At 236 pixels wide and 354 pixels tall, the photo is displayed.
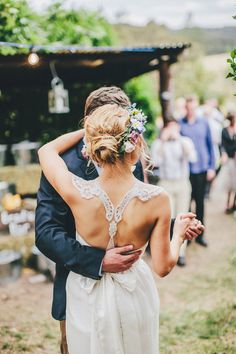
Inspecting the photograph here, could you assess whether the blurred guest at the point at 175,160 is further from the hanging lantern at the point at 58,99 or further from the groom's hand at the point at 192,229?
the groom's hand at the point at 192,229

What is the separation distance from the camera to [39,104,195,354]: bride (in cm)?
218

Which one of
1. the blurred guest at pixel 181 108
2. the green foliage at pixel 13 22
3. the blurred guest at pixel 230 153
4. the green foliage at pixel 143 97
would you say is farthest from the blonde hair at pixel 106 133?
the green foliage at pixel 143 97

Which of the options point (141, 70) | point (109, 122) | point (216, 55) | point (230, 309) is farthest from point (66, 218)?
point (216, 55)

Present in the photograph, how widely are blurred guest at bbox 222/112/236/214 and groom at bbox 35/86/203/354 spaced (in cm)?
669

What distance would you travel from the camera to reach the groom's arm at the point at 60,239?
2324 mm

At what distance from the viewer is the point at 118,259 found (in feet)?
7.46

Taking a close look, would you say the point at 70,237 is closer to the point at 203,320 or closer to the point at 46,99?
the point at 203,320

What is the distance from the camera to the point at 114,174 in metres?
2.23

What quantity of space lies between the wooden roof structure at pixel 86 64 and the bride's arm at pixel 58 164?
454cm

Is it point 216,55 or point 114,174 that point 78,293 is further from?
point 216,55

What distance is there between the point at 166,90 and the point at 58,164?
6.37 meters

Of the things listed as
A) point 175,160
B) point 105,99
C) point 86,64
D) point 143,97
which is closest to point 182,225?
point 105,99

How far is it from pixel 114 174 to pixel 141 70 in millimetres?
7846

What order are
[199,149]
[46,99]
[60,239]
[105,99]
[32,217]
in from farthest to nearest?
1. [46,99]
2. [199,149]
3. [32,217]
4. [105,99]
5. [60,239]
